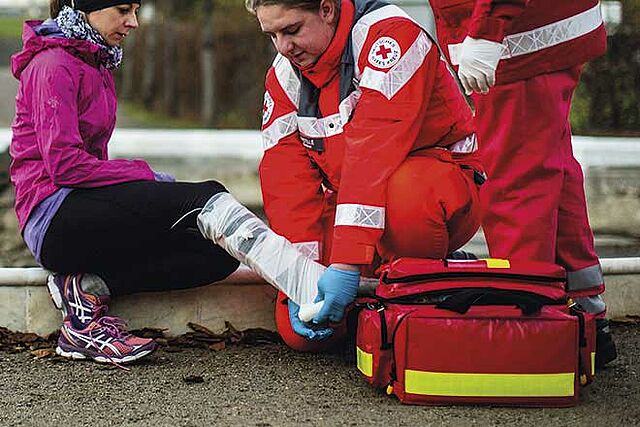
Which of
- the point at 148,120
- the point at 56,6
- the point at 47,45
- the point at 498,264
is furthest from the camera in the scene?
the point at 148,120

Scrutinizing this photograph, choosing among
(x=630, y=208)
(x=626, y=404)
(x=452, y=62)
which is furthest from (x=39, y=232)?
(x=630, y=208)

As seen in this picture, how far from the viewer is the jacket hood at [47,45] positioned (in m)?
3.95

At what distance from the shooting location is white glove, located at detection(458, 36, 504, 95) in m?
3.58

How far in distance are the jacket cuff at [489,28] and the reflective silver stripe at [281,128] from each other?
0.71 metres

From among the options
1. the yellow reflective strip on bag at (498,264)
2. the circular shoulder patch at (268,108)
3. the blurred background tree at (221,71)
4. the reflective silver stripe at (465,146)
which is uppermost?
the circular shoulder patch at (268,108)

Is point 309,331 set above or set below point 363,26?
below

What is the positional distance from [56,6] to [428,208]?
1426mm

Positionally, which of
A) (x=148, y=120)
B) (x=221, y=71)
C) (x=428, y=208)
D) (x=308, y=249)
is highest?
(x=428, y=208)

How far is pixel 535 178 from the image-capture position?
3900 mm

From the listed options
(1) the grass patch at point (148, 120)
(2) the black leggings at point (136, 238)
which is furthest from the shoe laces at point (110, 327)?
(1) the grass patch at point (148, 120)

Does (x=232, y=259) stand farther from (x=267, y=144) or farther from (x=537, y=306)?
(x=537, y=306)

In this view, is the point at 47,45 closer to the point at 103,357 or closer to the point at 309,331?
the point at 103,357

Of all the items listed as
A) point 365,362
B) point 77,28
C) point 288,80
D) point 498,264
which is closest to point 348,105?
point 288,80

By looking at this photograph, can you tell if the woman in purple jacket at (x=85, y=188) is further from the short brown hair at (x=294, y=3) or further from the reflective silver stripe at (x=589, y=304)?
the reflective silver stripe at (x=589, y=304)
